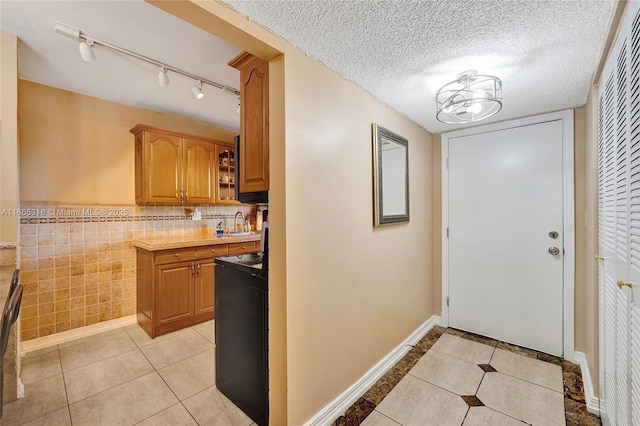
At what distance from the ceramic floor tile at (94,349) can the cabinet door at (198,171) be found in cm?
156

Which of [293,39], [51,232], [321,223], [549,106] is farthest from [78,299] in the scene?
[549,106]

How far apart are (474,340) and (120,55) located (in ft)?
12.9

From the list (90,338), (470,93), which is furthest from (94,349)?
(470,93)

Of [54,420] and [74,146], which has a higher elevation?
[74,146]

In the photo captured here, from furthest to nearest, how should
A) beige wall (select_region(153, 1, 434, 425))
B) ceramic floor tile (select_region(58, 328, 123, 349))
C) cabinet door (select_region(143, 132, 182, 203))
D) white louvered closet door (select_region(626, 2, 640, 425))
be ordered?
cabinet door (select_region(143, 132, 182, 203)) < ceramic floor tile (select_region(58, 328, 123, 349)) < beige wall (select_region(153, 1, 434, 425)) < white louvered closet door (select_region(626, 2, 640, 425))


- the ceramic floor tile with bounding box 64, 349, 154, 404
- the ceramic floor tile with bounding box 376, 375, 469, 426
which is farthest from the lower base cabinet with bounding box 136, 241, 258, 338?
the ceramic floor tile with bounding box 376, 375, 469, 426

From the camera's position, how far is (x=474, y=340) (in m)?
2.69

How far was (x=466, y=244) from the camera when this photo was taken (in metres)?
2.86

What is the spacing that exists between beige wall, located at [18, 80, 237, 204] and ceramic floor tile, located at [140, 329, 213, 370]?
1570 millimetres

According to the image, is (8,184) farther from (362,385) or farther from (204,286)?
(362,385)

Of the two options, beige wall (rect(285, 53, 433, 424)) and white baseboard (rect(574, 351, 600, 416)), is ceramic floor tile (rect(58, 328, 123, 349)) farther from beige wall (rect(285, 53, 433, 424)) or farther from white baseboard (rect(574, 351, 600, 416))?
white baseboard (rect(574, 351, 600, 416))

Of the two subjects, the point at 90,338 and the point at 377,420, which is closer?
the point at 377,420

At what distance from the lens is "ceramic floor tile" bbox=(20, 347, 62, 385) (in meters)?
2.09

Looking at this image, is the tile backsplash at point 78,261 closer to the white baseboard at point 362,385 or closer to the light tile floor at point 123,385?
the light tile floor at point 123,385
